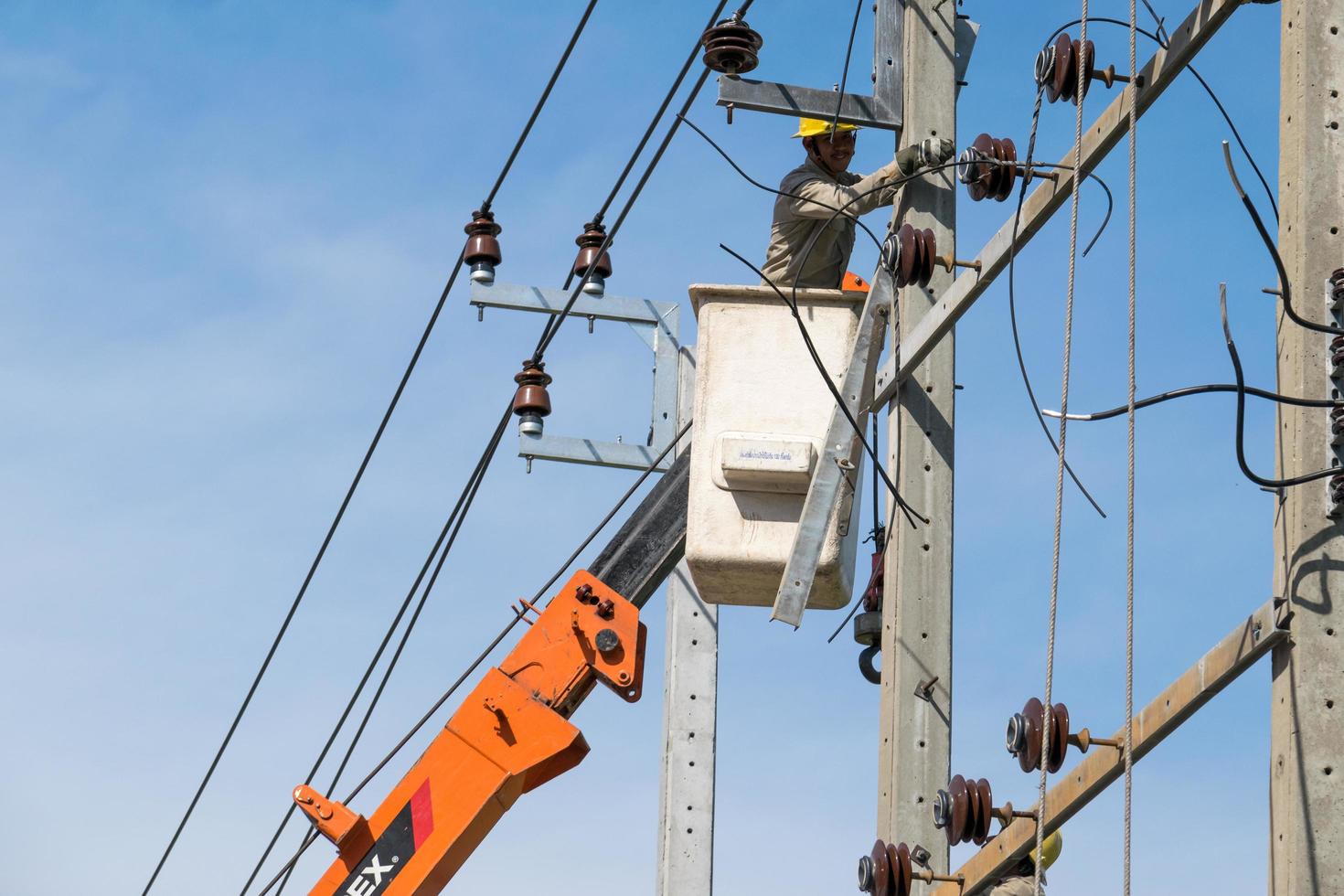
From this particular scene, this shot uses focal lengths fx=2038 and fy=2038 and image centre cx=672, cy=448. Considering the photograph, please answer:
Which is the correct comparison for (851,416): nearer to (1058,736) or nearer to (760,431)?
(760,431)

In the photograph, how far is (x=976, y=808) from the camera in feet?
19.6

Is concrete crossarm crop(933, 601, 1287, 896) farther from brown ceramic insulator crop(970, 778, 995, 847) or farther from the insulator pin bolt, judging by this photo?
the insulator pin bolt

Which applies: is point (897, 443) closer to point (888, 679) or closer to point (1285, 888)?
point (888, 679)

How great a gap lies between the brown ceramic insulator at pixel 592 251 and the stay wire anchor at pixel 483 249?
459mm

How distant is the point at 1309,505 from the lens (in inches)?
189

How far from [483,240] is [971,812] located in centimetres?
602

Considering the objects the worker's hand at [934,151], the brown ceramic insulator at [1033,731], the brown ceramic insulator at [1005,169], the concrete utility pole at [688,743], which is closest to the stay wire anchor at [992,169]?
the brown ceramic insulator at [1005,169]

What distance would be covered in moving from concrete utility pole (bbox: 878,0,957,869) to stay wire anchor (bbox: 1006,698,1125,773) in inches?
44.6

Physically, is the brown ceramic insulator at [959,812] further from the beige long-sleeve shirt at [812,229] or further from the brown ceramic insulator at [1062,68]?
the beige long-sleeve shirt at [812,229]

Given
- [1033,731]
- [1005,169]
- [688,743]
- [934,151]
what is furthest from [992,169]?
[688,743]

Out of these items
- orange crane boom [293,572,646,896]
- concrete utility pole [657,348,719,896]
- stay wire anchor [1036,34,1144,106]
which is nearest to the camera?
stay wire anchor [1036,34,1144,106]

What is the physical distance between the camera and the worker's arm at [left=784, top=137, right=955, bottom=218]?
7.36 m

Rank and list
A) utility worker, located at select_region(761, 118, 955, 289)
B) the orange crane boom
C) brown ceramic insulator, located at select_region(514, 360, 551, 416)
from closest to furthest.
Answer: the orange crane boom, utility worker, located at select_region(761, 118, 955, 289), brown ceramic insulator, located at select_region(514, 360, 551, 416)

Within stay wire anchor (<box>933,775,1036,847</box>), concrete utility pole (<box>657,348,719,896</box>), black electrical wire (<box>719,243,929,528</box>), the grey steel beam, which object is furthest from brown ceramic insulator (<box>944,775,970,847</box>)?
concrete utility pole (<box>657,348,719,896</box>)
